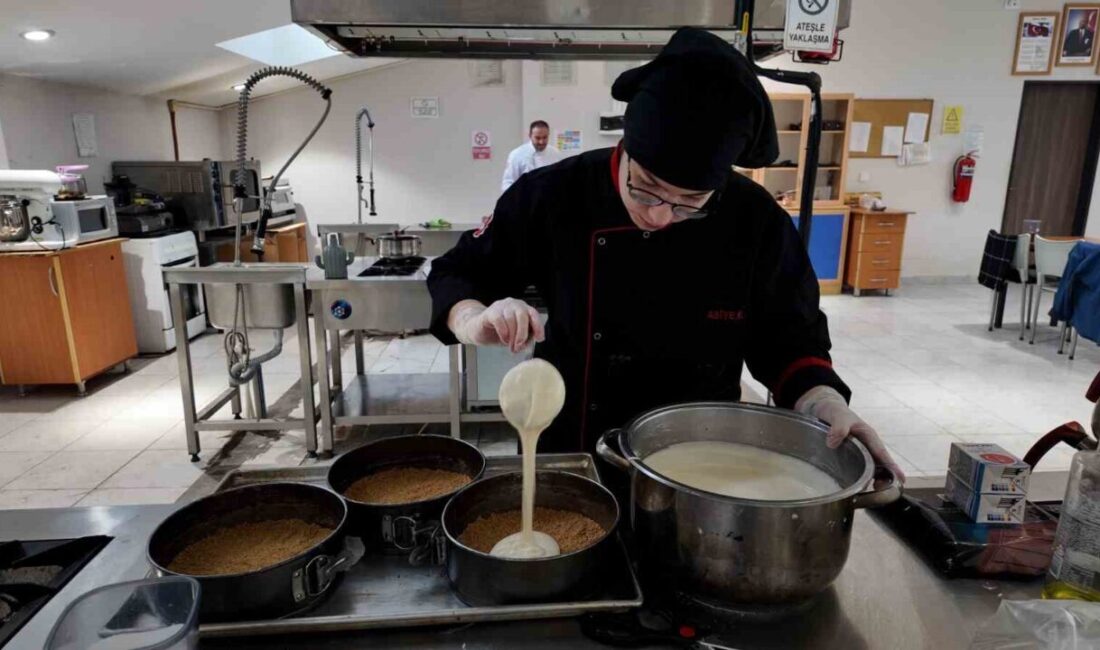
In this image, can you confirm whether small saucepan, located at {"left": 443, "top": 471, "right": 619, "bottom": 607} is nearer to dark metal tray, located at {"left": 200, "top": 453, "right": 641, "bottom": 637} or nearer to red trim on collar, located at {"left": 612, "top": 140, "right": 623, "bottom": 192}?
dark metal tray, located at {"left": 200, "top": 453, "right": 641, "bottom": 637}

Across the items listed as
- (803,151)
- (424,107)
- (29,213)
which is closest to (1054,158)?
(803,151)

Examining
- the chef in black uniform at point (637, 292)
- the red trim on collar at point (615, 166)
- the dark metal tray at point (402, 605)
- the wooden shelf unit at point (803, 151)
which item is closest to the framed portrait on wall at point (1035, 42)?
the wooden shelf unit at point (803, 151)

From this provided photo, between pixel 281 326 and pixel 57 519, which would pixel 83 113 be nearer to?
pixel 281 326

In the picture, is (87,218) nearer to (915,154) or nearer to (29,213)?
(29,213)

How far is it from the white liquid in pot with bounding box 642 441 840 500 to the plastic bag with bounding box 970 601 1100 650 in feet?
0.87

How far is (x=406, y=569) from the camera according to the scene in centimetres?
90

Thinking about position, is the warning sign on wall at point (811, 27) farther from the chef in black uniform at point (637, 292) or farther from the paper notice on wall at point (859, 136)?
the paper notice on wall at point (859, 136)

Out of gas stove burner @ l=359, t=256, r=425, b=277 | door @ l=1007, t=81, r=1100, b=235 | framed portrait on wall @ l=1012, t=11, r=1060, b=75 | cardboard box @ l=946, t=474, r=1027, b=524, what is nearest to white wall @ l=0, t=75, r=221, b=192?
gas stove burner @ l=359, t=256, r=425, b=277

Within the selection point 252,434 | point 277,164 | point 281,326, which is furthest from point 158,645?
point 277,164

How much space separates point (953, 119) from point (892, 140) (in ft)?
2.27

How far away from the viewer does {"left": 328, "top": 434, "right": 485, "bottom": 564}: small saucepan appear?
2.97 ft

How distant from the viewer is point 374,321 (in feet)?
10.3

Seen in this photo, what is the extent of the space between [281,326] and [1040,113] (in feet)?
27.4

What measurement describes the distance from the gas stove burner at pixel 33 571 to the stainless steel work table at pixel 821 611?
2 cm
